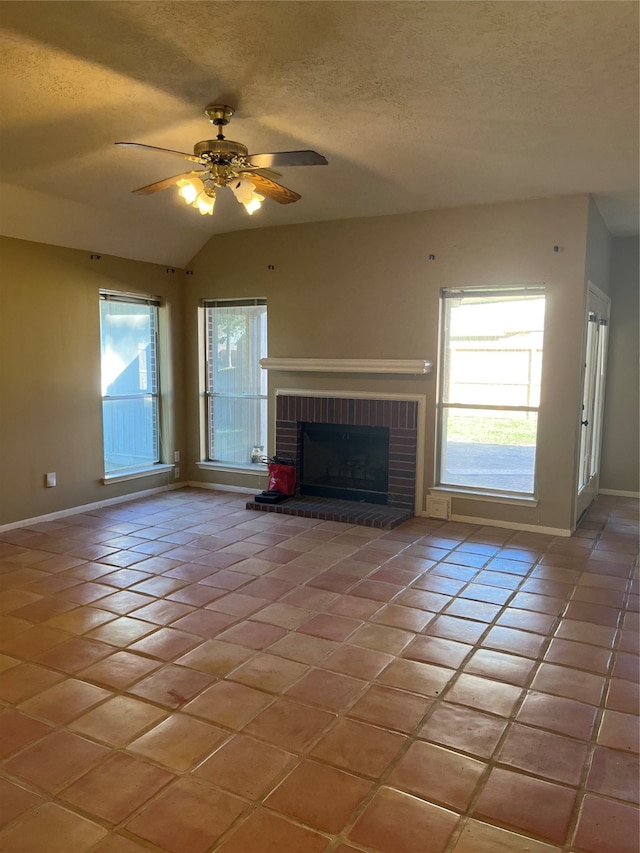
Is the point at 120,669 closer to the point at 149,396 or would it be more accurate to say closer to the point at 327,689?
the point at 327,689

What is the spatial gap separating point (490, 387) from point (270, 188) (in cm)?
264

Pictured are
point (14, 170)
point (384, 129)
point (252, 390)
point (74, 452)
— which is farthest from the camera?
point (252, 390)

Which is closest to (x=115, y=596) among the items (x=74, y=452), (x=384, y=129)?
(x=74, y=452)

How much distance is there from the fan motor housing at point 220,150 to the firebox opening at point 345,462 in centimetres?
295

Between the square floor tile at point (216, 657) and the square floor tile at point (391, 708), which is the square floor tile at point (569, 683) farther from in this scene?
the square floor tile at point (216, 657)

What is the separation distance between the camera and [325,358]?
18.3 feet

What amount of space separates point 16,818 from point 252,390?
14.9 ft

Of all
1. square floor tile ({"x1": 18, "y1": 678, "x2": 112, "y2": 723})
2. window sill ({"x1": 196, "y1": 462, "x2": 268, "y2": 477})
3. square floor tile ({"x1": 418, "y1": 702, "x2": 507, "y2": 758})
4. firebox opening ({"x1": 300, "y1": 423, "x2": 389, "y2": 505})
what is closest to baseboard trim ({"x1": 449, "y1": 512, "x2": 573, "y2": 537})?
firebox opening ({"x1": 300, "y1": 423, "x2": 389, "y2": 505})

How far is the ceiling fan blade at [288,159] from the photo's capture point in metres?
2.78

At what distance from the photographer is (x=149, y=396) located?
6168 millimetres

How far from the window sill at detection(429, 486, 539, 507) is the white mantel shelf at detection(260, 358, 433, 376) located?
1.01 meters

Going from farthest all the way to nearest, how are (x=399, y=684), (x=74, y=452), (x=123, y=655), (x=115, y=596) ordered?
(x=74, y=452)
(x=115, y=596)
(x=123, y=655)
(x=399, y=684)

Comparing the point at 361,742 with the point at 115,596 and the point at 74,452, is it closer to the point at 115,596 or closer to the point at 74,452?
the point at 115,596

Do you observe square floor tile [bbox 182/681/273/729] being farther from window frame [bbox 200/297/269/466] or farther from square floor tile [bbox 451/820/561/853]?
window frame [bbox 200/297/269/466]
